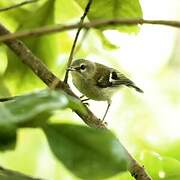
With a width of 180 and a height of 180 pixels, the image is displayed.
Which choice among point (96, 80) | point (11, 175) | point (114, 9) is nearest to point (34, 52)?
point (114, 9)

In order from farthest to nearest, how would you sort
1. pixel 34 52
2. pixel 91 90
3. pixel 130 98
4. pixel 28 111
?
pixel 91 90 → pixel 130 98 → pixel 34 52 → pixel 28 111

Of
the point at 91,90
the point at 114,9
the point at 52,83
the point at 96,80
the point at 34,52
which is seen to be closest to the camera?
the point at 52,83

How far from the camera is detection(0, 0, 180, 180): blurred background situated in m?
1.01

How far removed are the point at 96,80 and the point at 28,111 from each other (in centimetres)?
160

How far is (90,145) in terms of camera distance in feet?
1.51

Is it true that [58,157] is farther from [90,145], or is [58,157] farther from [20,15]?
[20,15]

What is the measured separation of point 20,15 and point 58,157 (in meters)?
0.76

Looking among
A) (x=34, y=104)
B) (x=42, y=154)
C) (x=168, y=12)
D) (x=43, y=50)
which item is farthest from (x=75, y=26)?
(x=168, y=12)

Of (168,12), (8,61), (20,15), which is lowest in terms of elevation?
(8,61)

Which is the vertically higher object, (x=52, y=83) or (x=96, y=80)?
(x=96, y=80)

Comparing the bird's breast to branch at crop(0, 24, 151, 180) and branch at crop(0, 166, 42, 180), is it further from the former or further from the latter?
branch at crop(0, 166, 42, 180)

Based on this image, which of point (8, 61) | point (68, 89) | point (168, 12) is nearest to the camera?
point (68, 89)

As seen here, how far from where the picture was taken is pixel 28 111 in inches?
16.8

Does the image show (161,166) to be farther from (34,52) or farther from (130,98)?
(130,98)
